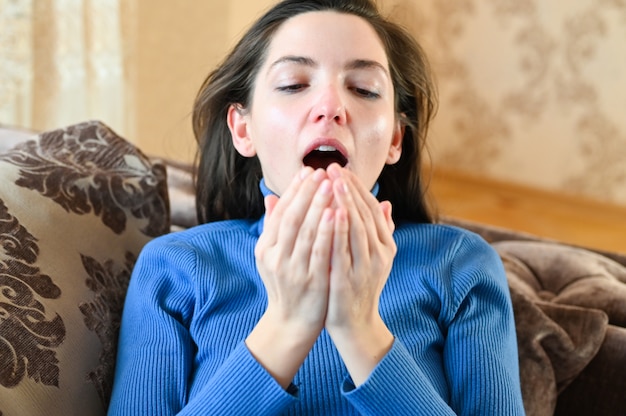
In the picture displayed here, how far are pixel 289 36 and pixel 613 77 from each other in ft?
10.5

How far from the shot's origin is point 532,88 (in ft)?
14.0

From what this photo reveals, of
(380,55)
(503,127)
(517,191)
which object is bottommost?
(517,191)

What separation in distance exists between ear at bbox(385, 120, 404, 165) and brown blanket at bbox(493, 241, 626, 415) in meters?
0.33

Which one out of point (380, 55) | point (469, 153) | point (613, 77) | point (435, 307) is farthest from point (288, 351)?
point (469, 153)

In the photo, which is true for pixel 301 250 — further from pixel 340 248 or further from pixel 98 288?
pixel 98 288

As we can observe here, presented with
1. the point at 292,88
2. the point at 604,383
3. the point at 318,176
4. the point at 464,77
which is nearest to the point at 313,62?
the point at 292,88

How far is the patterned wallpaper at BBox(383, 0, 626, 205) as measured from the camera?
4.02 meters

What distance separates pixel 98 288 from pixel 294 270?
401 mm

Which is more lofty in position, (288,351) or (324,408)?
(288,351)

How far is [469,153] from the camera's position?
4.60 meters

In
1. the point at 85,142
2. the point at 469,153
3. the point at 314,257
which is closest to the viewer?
the point at 314,257

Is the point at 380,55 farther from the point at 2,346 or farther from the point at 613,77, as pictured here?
the point at 613,77

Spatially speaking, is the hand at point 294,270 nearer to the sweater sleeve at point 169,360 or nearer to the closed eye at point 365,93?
the sweater sleeve at point 169,360

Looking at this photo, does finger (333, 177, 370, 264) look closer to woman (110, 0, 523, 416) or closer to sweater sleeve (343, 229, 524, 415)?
woman (110, 0, 523, 416)
